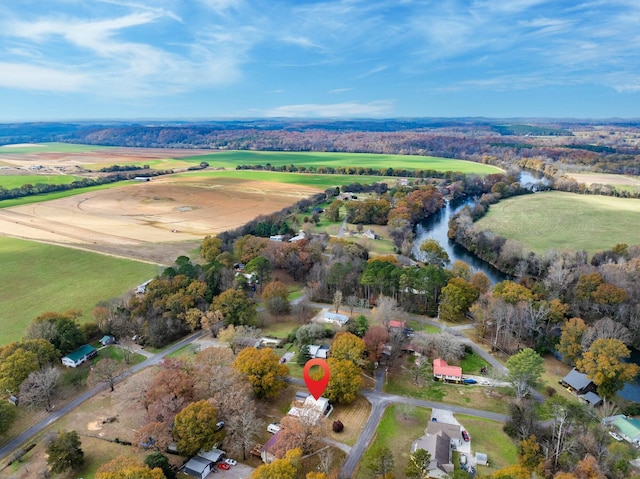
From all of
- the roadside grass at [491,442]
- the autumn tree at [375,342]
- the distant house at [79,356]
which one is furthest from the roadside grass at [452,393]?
the distant house at [79,356]

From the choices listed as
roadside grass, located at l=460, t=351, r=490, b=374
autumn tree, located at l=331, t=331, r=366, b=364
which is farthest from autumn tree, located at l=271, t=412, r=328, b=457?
roadside grass, located at l=460, t=351, r=490, b=374

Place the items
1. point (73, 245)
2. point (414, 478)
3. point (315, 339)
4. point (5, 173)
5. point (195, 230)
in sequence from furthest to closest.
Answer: point (5, 173), point (195, 230), point (73, 245), point (315, 339), point (414, 478)

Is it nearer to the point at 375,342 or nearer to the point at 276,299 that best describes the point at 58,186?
the point at 276,299

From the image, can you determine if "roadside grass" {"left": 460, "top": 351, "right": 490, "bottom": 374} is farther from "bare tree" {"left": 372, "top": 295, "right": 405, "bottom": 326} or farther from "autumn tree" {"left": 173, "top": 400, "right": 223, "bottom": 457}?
"autumn tree" {"left": 173, "top": 400, "right": 223, "bottom": 457}

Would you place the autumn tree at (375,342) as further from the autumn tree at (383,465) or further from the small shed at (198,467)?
the small shed at (198,467)

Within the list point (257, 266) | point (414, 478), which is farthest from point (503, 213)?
point (414, 478)

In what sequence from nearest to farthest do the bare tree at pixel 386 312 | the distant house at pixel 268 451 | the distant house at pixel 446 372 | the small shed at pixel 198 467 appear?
the small shed at pixel 198 467 < the distant house at pixel 268 451 < the distant house at pixel 446 372 < the bare tree at pixel 386 312

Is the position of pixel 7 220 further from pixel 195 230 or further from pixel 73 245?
pixel 195 230

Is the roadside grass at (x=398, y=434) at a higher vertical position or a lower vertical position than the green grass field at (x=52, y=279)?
lower
